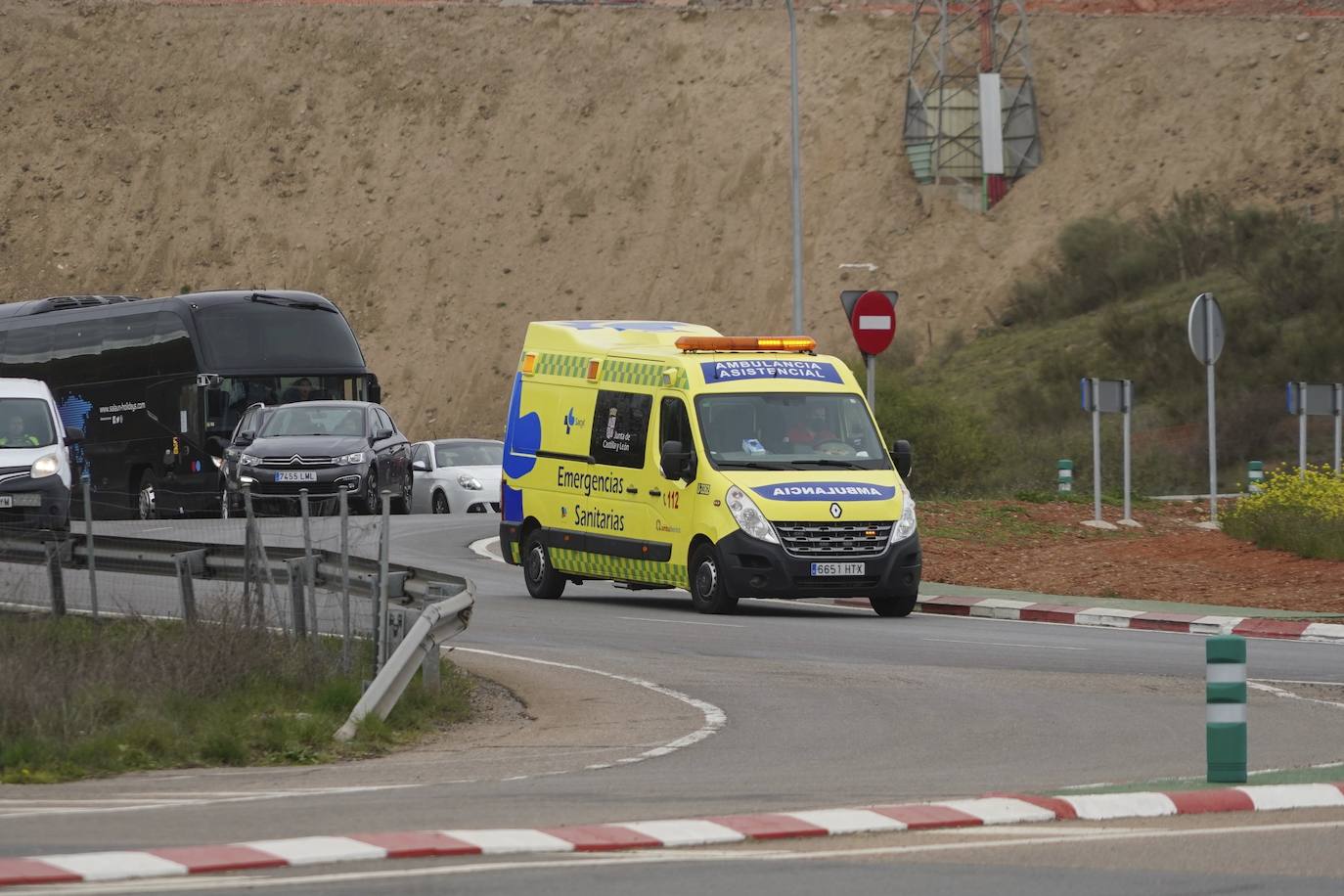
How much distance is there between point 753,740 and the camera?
12.4 m

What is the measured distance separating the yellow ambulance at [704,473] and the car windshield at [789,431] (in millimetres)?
18

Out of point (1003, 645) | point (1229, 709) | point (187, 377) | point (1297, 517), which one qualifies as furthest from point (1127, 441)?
point (1229, 709)

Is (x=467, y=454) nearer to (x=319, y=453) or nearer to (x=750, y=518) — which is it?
(x=319, y=453)

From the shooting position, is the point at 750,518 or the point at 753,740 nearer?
the point at 753,740

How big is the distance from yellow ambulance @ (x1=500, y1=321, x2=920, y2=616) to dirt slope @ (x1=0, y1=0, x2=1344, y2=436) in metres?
48.3

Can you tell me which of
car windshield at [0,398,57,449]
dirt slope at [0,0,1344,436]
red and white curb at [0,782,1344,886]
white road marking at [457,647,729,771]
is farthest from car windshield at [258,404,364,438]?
dirt slope at [0,0,1344,436]

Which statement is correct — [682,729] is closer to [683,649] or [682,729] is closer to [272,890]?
[683,649]

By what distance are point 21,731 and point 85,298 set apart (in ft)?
94.3

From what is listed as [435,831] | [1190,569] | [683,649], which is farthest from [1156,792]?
[1190,569]

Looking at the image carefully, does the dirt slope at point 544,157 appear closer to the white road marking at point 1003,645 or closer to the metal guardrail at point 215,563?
the white road marking at point 1003,645

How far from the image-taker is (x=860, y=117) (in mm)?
77125

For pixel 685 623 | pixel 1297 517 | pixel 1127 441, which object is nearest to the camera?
pixel 685 623

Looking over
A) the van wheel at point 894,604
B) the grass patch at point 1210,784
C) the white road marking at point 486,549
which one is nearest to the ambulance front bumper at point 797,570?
the van wheel at point 894,604

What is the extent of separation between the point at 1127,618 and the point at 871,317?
662cm
